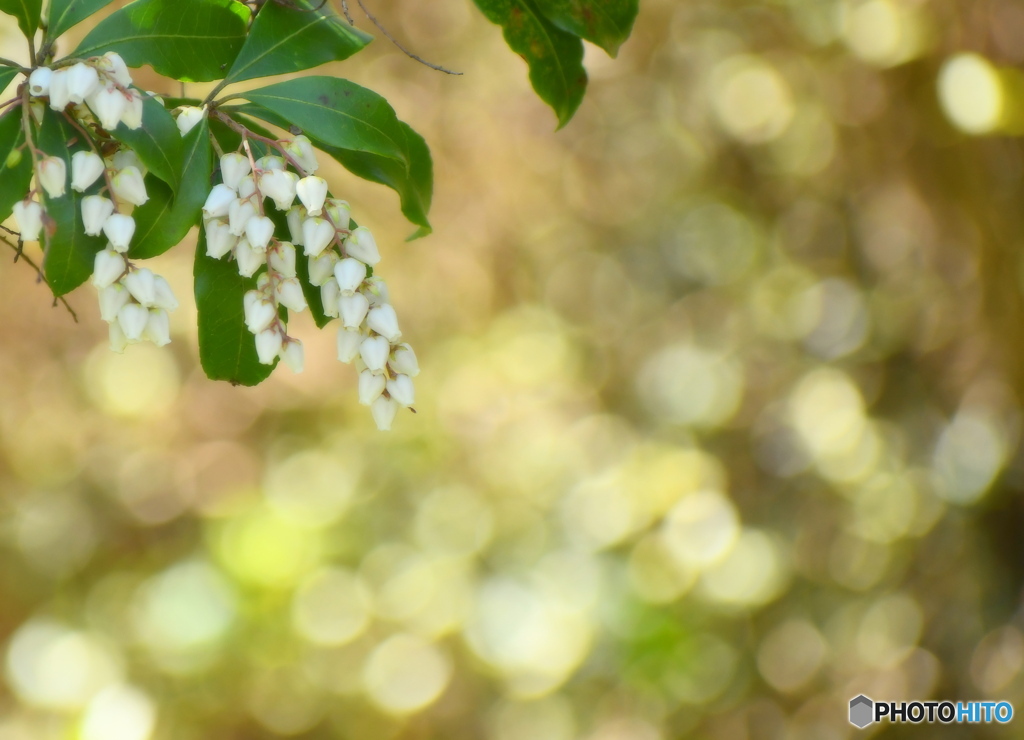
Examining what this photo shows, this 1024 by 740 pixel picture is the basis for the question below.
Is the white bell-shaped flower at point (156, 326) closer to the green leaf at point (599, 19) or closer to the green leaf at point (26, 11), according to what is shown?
the green leaf at point (26, 11)

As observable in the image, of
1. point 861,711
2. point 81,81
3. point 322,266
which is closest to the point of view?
point 81,81

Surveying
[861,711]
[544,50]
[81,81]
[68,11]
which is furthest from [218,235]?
[861,711]

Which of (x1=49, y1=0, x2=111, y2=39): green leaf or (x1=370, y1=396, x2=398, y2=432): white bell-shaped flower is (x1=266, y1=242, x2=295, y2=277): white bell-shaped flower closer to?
(x1=370, y1=396, x2=398, y2=432): white bell-shaped flower

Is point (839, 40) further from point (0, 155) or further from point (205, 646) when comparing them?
point (205, 646)

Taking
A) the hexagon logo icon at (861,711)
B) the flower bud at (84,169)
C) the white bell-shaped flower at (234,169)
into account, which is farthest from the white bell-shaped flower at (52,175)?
the hexagon logo icon at (861,711)

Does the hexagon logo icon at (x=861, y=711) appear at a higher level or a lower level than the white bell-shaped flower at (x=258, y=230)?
lower

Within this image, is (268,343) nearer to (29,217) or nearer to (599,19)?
(29,217)
